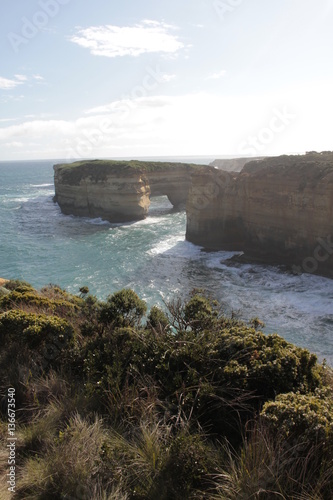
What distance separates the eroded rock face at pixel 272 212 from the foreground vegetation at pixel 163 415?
62.7 feet

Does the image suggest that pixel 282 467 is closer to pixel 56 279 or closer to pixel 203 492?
pixel 203 492

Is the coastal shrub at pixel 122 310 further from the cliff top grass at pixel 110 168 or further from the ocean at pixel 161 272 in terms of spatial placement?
the cliff top grass at pixel 110 168

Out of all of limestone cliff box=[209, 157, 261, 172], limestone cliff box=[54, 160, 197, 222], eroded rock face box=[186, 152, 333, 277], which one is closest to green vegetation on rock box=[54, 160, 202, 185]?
limestone cliff box=[54, 160, 197, 222]

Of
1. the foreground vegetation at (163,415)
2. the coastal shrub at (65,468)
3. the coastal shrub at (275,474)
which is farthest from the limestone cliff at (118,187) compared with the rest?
the coastal shrub at (275,474)

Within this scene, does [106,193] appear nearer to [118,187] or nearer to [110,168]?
[118,187]

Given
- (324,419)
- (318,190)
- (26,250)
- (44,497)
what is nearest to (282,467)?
(324,419)

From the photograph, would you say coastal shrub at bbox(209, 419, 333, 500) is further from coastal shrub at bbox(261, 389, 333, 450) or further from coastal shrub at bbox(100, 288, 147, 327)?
coastal shrub at bbox(100, 288, 147, 327)

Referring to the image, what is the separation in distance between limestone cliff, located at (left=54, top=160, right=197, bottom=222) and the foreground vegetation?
3905 centimetres

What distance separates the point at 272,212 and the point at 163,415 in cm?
2491

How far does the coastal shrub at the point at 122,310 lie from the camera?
10.5 metres

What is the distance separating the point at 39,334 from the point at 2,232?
3789cm

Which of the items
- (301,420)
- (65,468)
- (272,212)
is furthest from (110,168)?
(301,420)

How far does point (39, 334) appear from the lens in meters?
8.44

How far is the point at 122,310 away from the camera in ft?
37.0
